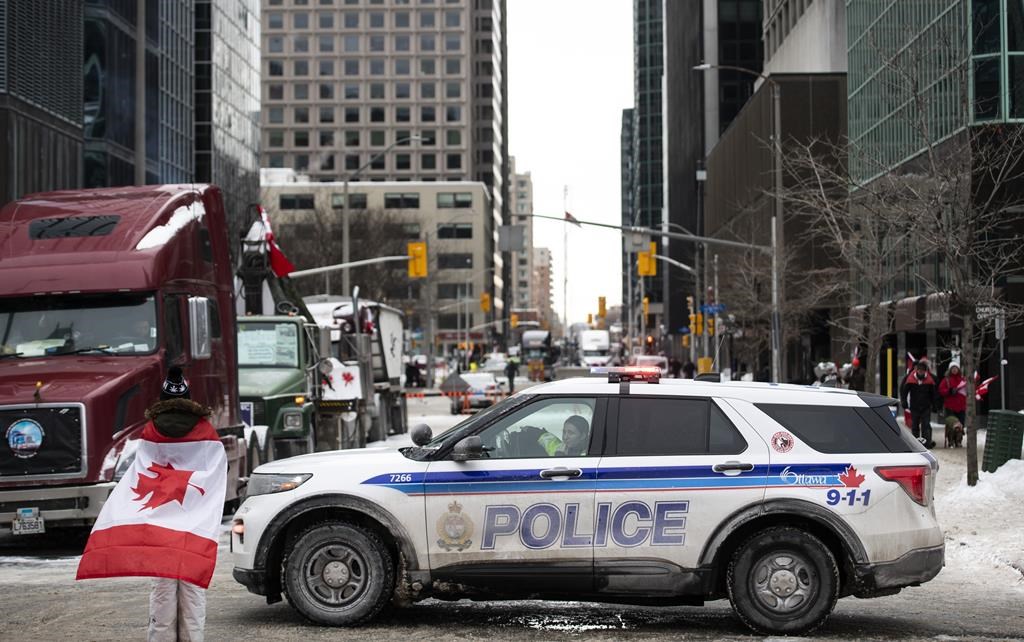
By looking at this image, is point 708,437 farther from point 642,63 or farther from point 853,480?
point 642,63

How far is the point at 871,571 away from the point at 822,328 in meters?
55.0

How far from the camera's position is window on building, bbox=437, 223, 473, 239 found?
15288 cm

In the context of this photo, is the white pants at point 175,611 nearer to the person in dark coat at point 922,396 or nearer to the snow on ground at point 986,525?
the snow on ground at point 986,525

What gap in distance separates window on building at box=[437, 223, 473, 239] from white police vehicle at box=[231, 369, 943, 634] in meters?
143

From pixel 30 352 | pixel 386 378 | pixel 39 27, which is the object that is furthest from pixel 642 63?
pixel 30 352

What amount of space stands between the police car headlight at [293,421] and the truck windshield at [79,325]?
22.1 feet

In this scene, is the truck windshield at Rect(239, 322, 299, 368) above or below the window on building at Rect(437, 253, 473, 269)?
below

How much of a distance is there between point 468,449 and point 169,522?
2330mm

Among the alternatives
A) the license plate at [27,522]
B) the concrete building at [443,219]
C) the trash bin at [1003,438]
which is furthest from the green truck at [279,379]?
the concrete building at [443,219]

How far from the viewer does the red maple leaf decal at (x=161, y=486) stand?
778cm

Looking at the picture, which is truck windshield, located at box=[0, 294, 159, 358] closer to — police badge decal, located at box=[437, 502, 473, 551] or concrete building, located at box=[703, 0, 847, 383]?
police badge decal, located at box=[437, 502, 473, 551]

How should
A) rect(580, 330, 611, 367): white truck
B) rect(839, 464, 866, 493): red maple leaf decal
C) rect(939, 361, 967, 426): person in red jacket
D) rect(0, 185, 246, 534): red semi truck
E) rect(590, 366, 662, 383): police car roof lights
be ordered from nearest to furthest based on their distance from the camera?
rect(839, 464, 866, 493): red maple leaf decal, rect(590, 366, 662, 383): police car roof lights, rect(0, 185, 246, 534): red semi truck, rect(939, 361, 967, 426): person in red jacket, rect(580, 330, 611, 367): white truck

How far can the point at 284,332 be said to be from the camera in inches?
904

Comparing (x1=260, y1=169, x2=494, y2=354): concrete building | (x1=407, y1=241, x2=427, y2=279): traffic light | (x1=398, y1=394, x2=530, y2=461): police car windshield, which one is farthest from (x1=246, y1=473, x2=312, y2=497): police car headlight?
(x1=260, y1=169, x2=494, y2=354): concrete building
